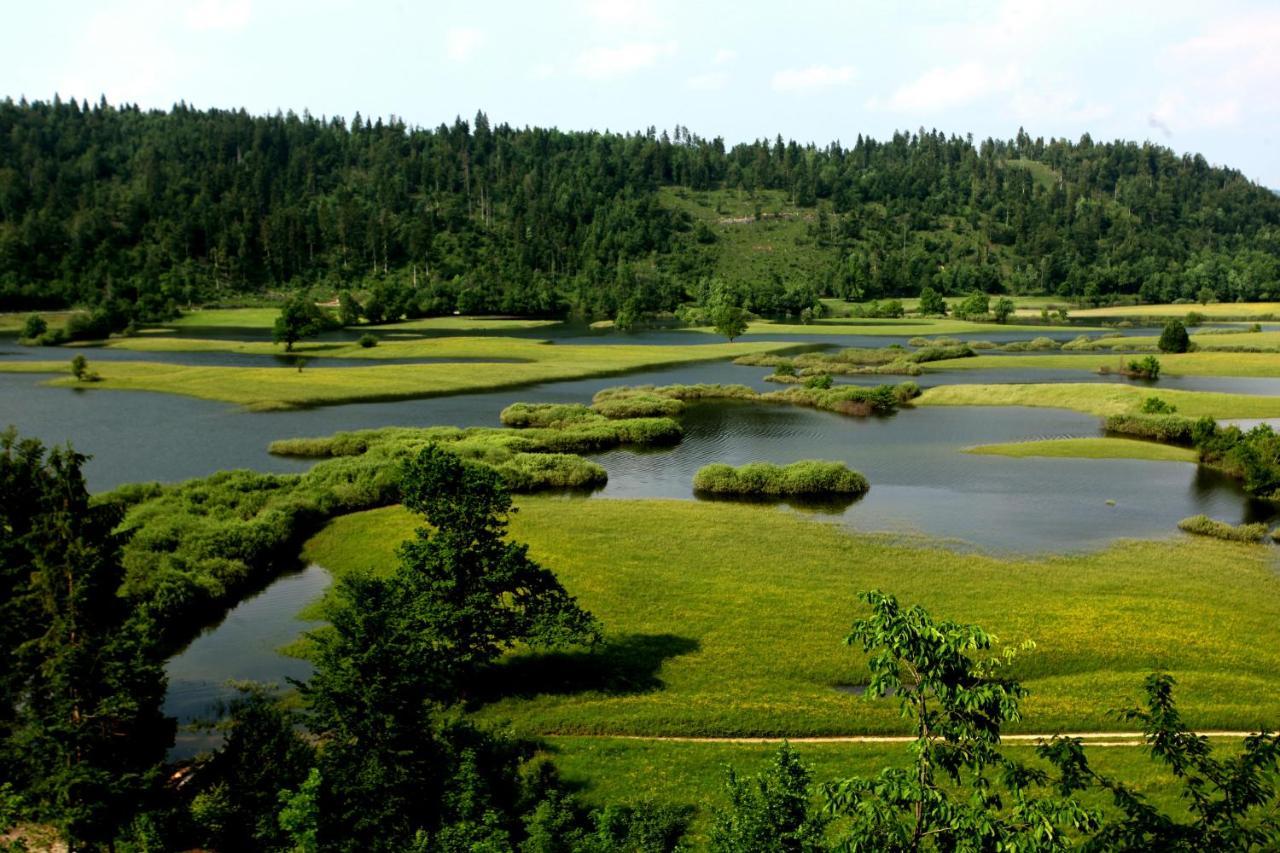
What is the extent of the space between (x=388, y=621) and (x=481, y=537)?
8598 mm

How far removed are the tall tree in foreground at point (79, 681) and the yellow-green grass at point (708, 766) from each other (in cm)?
1361

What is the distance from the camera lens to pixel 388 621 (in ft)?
99.4

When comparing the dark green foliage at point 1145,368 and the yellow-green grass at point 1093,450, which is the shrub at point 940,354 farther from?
the yellow-green grass at point 1093,450

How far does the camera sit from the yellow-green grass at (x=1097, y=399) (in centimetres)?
10212

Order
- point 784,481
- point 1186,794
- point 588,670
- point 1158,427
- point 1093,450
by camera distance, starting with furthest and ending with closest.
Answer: point 1158,427, point 1093,450, point 784,481, point 588,670, point 1186,794

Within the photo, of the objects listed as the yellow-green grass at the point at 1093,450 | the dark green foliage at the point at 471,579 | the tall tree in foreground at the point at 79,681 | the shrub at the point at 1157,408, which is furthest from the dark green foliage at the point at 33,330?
the shrub at the point at 1157,408

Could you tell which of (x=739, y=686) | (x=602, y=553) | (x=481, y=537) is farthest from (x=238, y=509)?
(x=739, y=686)

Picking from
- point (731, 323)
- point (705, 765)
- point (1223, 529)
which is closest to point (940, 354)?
point (731, 323)

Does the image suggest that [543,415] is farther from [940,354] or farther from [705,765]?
[940,354]

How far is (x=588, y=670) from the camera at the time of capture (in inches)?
1563

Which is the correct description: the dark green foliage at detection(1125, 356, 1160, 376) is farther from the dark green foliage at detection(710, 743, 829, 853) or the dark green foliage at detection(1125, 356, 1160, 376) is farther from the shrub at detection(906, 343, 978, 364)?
the dark green foliage at detection(710, 743, 829, 853)

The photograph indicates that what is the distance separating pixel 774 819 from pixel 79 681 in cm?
1972

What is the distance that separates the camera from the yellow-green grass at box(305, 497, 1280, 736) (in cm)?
3559

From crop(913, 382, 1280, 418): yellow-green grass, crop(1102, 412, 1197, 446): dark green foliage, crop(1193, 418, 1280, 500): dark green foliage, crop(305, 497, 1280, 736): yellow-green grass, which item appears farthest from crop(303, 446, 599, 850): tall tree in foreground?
crop(913, 382, 1280, 418): yellow-green grass
